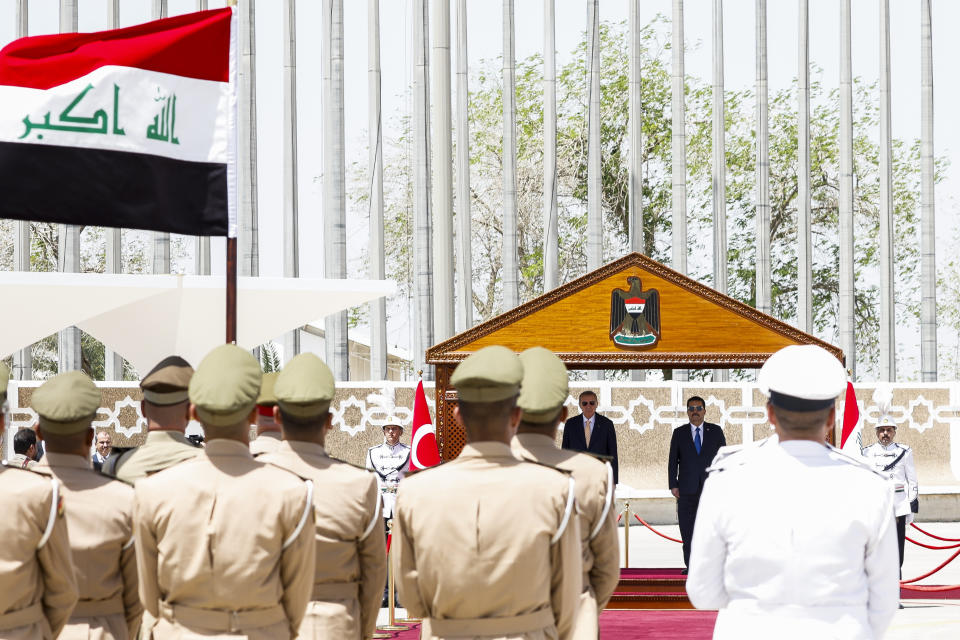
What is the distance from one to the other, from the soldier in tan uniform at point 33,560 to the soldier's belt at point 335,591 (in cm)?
78

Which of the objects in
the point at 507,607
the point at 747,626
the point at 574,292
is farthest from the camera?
the point at 574,292

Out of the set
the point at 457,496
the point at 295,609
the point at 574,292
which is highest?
the point at 574,292

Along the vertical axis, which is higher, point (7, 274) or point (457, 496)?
point (7, 274)

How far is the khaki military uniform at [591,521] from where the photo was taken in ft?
15.4

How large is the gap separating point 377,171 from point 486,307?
11.2 meters

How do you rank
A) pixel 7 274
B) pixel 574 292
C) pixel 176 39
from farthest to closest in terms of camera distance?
pixel 574 292, pixel 7 274, pixel 176 39

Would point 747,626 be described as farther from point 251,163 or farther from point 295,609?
point 251,163

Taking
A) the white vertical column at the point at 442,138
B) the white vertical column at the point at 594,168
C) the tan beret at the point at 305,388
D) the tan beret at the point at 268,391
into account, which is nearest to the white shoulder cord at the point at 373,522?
the tan beret at the point at 305,388

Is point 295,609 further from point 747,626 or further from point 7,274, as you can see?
point 7,274

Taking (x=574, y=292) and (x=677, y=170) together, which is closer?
(x=574, y=292)

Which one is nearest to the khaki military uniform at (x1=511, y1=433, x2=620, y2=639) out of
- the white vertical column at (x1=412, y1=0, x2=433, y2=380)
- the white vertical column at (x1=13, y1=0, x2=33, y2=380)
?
the white vertical column at (x1=412, y1=0, x2=433, y2=380)

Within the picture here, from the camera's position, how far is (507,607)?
3.75 metres

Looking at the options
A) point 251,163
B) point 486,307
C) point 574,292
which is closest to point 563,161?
point 486,307

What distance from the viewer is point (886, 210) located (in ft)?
78.6
